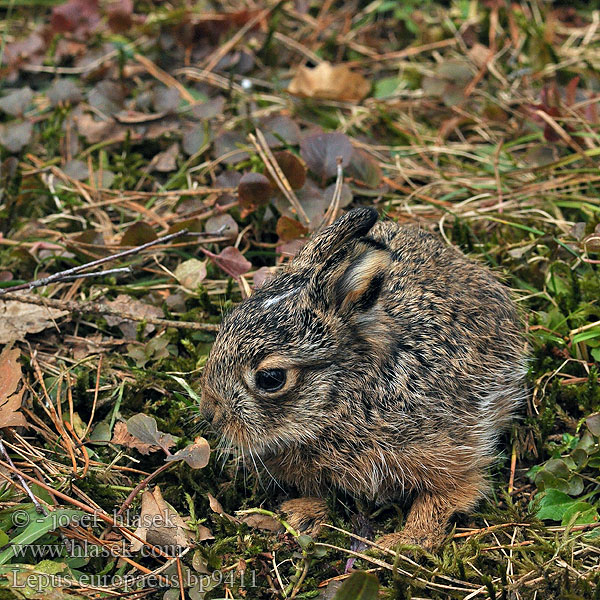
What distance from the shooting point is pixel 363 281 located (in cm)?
395

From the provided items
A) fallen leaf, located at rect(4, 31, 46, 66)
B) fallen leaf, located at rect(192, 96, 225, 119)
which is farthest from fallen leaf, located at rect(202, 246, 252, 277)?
fallen leaf, located at rect(4, 31, 46, 66)

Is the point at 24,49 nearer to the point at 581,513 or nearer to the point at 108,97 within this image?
the point at 108,97

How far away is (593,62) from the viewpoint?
7.30m

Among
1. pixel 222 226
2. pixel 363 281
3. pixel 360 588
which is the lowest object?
pixel 360 588

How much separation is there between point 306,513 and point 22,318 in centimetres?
233

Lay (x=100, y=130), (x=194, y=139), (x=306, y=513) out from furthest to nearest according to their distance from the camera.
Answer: (x=100, y=130), (x=194, y=139), (x=306, y=513)

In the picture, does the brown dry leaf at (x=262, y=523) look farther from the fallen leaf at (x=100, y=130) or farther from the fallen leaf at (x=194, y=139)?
the fallen leaf at (x=100, y=130)

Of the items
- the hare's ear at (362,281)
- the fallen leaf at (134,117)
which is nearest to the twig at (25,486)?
the hare's ear at (362,281)

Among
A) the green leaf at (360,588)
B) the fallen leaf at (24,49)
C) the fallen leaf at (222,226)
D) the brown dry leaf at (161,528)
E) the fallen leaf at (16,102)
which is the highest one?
the fallen leaf at (24,49)

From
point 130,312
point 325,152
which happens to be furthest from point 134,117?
point 130,312

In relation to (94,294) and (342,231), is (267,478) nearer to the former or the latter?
(342,231)

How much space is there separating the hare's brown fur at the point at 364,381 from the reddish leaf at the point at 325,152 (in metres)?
1.66

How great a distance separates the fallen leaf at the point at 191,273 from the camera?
17.3 ft

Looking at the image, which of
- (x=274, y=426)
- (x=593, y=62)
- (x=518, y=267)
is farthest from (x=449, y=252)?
(x=593, y=62)
